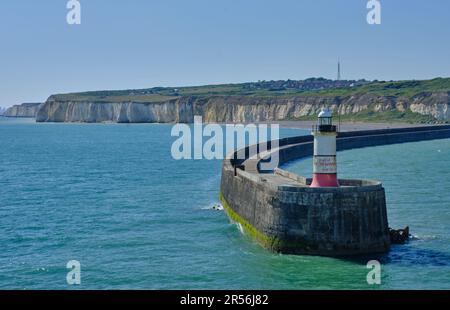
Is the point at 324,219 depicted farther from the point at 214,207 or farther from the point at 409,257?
the point at 214,207

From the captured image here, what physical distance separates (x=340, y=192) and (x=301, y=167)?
33070mm

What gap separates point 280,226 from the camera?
2555 centimetres

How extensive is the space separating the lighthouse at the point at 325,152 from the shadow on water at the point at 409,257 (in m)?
2.75

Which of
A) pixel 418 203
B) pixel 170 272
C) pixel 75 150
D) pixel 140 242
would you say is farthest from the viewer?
pixel 75 150

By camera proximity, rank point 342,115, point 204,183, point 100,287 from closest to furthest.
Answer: point 100,287 → point 204,183 → point 342,115

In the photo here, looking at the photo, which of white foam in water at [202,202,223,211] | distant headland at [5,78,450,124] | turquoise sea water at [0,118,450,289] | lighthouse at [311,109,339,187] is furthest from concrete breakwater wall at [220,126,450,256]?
distant headland at [5,78,450,124]

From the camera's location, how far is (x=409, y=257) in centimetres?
2512

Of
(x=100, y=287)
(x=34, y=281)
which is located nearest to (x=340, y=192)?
(x=100, y=287)

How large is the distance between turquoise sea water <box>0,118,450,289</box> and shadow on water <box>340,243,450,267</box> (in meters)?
0.04

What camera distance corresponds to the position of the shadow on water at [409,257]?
2434 cm

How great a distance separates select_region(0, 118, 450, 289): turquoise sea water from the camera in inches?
907

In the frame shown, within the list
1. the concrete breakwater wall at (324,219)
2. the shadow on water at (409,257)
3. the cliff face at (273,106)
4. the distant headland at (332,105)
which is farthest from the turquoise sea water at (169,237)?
the cliff face at (273,106)

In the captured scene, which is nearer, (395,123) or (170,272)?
(170,272)
